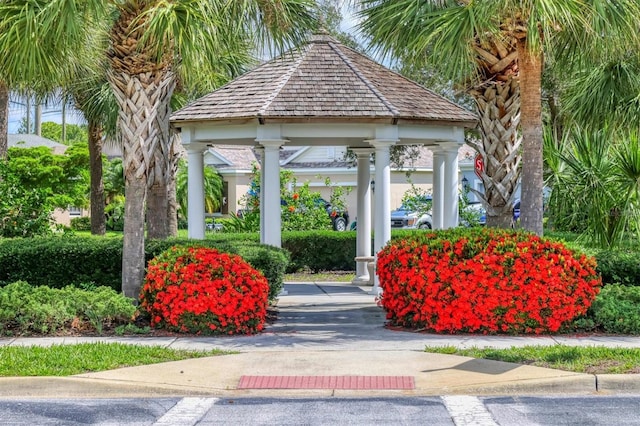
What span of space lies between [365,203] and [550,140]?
5.34 meters

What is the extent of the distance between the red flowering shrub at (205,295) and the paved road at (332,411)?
9.91ft

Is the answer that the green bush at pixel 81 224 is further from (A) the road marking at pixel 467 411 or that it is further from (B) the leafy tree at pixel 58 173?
(A) the road marking at pixel 467 411

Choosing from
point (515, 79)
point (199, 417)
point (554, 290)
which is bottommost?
point (199, 417)

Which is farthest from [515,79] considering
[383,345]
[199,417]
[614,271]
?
[199,417]

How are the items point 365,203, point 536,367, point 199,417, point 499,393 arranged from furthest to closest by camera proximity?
A: 1. point 365,203
2. point 536,367
3. point 499,393
4. point 199,417

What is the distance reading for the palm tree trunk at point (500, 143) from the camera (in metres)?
14.8

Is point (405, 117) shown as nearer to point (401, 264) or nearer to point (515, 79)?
point (515, 79)

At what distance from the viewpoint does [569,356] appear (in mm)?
10062

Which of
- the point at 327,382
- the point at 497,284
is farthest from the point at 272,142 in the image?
the point at 327,382

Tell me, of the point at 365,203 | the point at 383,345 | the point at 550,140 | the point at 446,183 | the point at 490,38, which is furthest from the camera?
the point at 365,203

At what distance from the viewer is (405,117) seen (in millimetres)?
16000

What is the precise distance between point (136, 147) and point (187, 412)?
5.47 metres

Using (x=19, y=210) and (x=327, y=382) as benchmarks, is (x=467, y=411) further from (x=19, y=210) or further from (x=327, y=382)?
(x=19, y=210)

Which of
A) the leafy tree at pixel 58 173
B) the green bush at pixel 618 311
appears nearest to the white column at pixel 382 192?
the green bush at pixel 618 311
